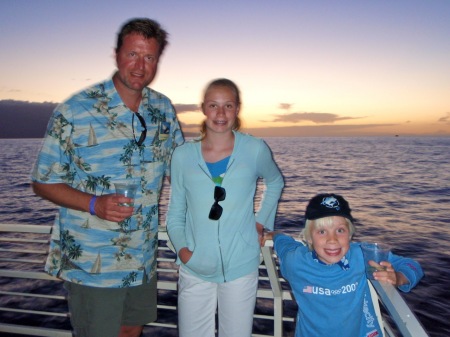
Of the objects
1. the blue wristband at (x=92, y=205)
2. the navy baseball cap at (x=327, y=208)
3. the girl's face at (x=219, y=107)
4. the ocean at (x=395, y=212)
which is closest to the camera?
the blue wristband at (x=92, y=205)

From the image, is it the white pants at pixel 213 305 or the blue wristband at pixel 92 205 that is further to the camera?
the white pants at pixel 213 305

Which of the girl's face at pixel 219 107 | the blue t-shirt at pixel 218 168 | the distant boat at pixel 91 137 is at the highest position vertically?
the girl's face at pixel 219 107

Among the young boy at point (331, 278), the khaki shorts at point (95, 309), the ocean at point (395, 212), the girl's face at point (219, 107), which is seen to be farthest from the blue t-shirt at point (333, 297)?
the ocean at point (395, 212)

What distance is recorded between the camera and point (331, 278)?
7.13ft

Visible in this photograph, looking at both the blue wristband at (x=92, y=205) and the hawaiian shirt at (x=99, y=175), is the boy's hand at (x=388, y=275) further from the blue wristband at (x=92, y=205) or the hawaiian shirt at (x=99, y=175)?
the blue wristband at (x=92, y=205)

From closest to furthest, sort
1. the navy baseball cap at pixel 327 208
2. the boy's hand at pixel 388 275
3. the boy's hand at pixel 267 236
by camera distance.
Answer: the boy's hand at pixel 388 275, the navy baseball cap at pixel 327 208, the boy's hand at pixel 267 236

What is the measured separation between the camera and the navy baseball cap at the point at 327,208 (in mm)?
2148

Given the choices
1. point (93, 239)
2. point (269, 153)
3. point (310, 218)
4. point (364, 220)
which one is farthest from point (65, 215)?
point (364, 220)

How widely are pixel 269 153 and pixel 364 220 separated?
15441mm

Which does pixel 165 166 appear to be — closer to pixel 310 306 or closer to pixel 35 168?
pixel 35 168

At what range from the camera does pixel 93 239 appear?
7.19ft

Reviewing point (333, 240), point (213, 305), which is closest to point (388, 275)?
point (333, 240)

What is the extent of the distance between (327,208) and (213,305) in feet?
3.39

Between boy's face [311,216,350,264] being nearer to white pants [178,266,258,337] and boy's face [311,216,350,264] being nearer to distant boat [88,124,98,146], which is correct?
white pants [178,266,258,337]
